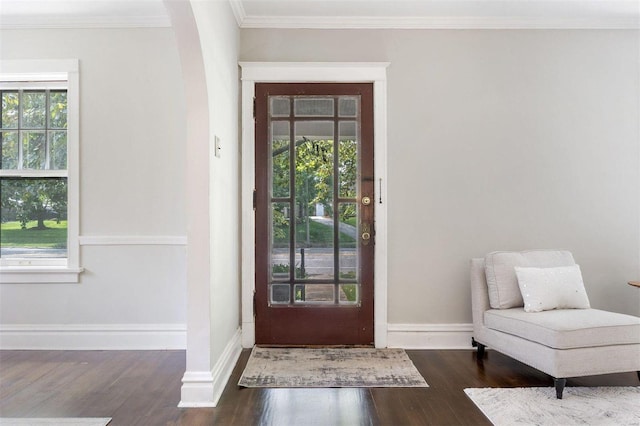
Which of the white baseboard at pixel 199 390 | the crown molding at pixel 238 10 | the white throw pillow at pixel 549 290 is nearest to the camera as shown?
the white baseboard at pixel 199 390

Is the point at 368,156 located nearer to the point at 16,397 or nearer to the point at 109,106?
the point at 109,106

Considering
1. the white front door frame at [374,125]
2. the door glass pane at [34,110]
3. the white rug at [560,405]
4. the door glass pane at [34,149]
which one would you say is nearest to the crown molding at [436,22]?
the white front door frame at [374,125]

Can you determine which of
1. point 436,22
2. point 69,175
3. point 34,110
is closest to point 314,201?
point 436,22

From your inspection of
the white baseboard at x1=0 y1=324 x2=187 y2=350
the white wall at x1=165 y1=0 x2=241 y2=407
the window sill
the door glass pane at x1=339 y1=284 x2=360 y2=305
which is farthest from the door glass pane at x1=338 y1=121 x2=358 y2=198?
the window sill

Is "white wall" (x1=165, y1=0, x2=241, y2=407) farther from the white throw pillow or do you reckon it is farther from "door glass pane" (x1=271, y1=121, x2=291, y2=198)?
the white throw pillow

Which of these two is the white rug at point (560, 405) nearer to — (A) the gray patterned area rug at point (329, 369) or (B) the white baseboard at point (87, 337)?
(A) the gray patterned area rug at point (329, 369)

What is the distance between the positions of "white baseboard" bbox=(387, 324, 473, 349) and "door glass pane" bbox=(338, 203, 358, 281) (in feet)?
1.77

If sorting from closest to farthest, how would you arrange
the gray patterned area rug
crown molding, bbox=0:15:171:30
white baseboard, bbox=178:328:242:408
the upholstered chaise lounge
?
white baseboard, bbox=178:328:242:408 → the upholstered chaise lounge → the gray patterned area rug → crown molding, bbox=0:15:171:30

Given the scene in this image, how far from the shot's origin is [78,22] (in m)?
3.19

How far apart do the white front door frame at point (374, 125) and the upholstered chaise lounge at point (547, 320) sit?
0.72 metres

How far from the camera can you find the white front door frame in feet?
→ 10.6

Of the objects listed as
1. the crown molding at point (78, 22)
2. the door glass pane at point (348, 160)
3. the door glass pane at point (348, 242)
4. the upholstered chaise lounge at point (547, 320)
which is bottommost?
the upholstered chaise lounge at point (547, 320)

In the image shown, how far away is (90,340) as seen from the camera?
3193mm

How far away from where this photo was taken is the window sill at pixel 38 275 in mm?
3199
